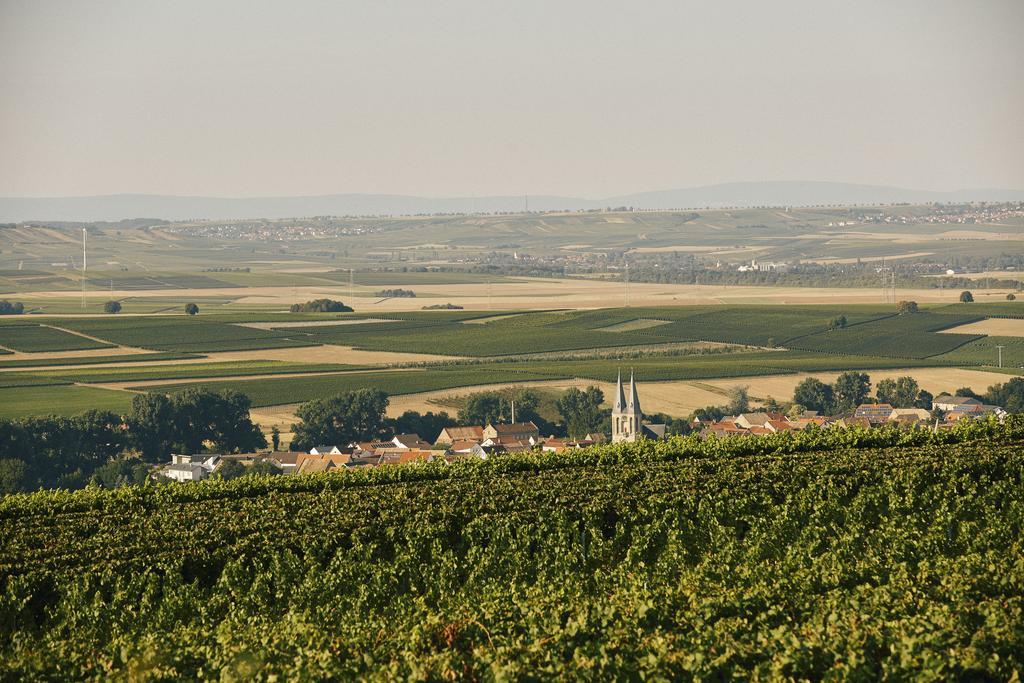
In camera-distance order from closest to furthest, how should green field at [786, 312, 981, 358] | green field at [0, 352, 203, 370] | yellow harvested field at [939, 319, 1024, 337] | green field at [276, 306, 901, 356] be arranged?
1. green field at [0, 352, 203, 370]
2. green field at [786, 312, 981, 358]
3. yellow harvested field at [939, 319, 1024, 337]
4. green field at [276, 306, 901, 356]

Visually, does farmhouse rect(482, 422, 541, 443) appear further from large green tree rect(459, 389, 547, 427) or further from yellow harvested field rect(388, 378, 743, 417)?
yellow harvested field rect(388, 378, 743, 417)

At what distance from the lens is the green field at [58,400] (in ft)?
201

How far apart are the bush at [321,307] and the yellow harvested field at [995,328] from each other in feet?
160

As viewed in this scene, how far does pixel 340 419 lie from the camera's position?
196 feet

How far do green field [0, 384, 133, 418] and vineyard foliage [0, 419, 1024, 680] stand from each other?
1633 inches

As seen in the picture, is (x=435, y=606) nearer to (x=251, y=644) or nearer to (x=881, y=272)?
(x=251, y=644)

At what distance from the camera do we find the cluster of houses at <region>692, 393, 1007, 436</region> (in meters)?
54.5

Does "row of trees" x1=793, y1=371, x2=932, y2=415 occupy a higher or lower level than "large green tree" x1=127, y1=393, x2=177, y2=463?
higher

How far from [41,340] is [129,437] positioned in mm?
33093

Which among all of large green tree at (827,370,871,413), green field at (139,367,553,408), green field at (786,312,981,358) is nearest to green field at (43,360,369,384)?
green field at (139,367,553,408)

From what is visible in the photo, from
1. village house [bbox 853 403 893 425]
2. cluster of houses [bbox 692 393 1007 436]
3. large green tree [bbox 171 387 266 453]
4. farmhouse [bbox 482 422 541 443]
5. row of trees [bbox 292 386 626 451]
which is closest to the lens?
cluster of houses [bbox 692 393 1007 436]

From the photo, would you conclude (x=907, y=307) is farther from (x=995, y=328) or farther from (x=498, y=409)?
(x=498, y=409)

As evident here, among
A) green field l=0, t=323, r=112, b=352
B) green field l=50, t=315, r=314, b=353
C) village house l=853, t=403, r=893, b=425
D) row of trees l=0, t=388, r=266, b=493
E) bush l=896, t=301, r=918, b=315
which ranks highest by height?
bush l=896, t=301, r=918, b=315

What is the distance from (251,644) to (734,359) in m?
67.2
